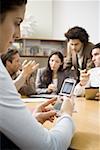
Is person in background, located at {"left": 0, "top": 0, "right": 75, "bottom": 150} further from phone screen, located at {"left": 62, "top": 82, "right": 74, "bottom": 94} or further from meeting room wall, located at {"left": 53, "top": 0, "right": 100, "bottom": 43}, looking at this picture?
meeting room wall, located at {"left": 53, "top": 0, "right": 100, "bottom": 43}

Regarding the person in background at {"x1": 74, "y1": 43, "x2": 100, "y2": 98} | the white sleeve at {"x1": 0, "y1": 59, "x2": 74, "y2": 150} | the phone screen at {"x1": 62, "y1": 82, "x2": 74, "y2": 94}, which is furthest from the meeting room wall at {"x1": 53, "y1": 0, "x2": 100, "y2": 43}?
the white sleeve at {"x1": 0, "y1": 59, "x2": 74, "y2": 150}

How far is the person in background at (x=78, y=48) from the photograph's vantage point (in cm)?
307

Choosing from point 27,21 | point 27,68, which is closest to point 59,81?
point 27,68

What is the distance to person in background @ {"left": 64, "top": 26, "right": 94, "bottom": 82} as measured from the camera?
3.07 meters

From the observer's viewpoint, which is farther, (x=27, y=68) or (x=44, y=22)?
(x=44, y=22)

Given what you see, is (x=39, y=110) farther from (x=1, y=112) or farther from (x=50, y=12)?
(x=50, y=12)

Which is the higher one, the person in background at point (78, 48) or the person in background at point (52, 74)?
the person in background at point (78, 48)

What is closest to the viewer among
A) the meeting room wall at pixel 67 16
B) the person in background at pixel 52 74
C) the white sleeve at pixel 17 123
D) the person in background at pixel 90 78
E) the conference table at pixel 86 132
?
the white sleeve at pixel 17 123

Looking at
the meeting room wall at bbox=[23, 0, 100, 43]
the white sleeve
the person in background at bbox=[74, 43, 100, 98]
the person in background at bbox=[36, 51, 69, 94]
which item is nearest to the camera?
the white sleeve

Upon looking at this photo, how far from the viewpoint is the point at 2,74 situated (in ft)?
2.20

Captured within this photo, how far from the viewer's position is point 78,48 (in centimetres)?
309

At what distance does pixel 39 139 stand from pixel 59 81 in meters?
2.22

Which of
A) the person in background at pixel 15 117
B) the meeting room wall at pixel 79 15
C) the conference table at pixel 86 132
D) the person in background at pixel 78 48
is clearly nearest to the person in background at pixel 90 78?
the person in background at pixel 78 48

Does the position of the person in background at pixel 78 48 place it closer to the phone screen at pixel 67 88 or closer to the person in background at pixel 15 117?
the phone screen at pixel 67 88
